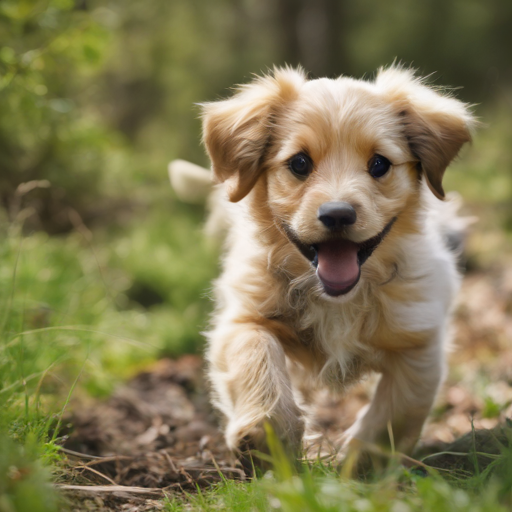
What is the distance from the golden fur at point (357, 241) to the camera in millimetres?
2850

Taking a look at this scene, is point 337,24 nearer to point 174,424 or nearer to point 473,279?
point 473,279

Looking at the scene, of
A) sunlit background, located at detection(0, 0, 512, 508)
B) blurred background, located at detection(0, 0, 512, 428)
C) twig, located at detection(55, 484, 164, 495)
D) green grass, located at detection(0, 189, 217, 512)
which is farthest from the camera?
blurred background, located at detection(0, 0, 512, 428)

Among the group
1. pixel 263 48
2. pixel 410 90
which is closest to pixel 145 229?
pixel 410 90

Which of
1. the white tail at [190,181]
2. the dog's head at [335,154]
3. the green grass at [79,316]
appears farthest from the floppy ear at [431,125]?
the white tail at [190,181]

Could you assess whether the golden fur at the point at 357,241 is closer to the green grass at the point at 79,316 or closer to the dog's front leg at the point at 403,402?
the dog's front leg at the point at 403,402

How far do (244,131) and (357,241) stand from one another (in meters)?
0.86

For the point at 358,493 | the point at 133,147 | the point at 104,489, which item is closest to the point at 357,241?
the point at 358,493

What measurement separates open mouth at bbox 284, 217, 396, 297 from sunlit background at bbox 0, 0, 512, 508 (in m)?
0.98

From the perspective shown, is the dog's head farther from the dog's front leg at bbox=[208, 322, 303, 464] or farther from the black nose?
the dog's front leg at bbox=[208, 322, 303, 464]

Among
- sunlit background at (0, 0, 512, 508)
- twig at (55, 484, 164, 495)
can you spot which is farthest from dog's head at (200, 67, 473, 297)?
twig at (55, 484, 164, 495)

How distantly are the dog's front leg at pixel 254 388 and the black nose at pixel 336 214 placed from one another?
600 mm

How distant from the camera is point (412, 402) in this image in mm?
2973

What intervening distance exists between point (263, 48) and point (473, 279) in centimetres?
689

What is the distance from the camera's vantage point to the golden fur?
2.85 metres
